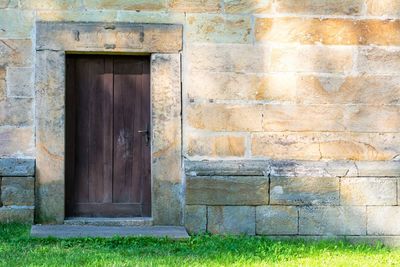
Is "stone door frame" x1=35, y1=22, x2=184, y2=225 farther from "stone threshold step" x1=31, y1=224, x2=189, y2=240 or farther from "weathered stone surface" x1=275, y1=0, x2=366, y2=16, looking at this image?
"weathered stone surface" x1=275, y1=0, x2=366, y2=16

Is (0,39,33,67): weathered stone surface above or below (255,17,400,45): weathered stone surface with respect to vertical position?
below

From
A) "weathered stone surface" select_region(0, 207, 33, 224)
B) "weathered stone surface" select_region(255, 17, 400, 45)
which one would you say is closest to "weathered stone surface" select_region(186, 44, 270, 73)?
"weathered stone surface" select_region(255, 17, 400, 45)

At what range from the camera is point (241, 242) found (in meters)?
6.71

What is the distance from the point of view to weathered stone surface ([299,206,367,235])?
7.19 metres

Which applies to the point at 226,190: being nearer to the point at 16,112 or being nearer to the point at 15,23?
the point at 16,112

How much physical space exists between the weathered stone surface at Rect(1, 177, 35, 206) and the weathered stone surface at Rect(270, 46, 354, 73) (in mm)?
2692

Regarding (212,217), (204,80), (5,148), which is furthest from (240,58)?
(5,148)

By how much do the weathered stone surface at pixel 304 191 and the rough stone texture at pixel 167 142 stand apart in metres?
0.97

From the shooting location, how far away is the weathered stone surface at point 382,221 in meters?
7.26

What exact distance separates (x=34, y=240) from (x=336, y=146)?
10.3ft

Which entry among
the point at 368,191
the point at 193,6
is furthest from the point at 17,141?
the point at 368,191

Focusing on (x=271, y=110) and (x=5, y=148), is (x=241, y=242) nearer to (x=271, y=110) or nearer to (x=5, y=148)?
(x=271, y=110)

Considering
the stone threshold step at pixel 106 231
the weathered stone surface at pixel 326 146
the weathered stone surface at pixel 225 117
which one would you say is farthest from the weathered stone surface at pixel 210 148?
the stone threshold step at pixel 106 231

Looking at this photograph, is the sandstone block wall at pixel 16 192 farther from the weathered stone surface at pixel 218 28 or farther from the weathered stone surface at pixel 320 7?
the weathered stone surface at pixel 320 7
